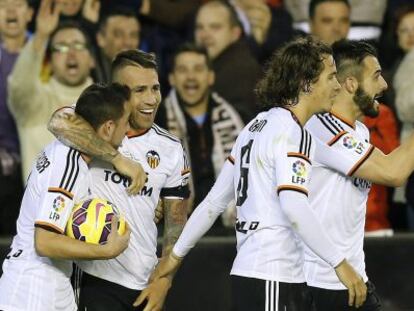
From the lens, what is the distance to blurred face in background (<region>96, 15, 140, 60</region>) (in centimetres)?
1016

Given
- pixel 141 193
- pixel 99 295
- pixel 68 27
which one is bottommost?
pixel 99 295

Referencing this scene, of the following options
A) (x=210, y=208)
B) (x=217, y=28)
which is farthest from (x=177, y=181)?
(x=217, y=28)

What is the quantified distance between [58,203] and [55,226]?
4.5 inches

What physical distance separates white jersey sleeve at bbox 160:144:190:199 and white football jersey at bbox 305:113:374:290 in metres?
0.76

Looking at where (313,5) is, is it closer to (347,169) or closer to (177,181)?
(177,181)

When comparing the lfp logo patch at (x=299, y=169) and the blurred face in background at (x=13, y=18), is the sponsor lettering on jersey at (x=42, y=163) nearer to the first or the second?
the lfp logo patch at (x=299, y=169)

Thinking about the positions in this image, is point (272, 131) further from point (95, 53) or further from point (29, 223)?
point (95, 53)

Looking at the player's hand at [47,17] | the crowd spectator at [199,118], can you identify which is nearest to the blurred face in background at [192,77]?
the crowd spectator at [199,118]

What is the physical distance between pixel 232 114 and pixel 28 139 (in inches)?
63.0

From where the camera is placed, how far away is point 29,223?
611 cm

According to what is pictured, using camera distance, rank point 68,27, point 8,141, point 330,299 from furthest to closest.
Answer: point 68,27 < point 8,141 < point 330,299

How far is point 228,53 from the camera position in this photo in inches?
405

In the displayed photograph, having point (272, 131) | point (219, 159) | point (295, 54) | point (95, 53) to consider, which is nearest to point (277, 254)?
point (272, 131)

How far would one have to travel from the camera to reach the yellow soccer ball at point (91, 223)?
19.7ft
